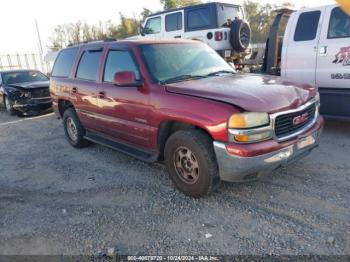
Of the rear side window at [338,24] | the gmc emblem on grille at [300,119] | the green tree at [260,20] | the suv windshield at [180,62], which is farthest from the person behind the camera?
the green tree at [260,20]

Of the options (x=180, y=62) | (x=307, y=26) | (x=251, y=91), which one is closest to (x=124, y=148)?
(x=180, y=62)

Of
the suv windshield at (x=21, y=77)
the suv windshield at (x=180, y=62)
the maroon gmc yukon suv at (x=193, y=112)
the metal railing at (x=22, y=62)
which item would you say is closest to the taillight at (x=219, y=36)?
the maroon gmc yukon suv at (x=193, y=112)

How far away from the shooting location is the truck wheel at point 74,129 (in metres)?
5.78

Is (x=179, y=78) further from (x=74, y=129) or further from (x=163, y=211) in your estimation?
(x=74, y=129)

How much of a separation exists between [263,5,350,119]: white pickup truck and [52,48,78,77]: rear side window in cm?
382

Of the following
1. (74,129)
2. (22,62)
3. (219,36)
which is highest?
→ (219,36)

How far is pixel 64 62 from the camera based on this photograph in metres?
6.13

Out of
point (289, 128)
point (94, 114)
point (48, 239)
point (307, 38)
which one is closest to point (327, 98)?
point (307, 38)

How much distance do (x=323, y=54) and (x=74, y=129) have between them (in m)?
4.72

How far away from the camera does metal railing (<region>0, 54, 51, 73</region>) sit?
104 ft

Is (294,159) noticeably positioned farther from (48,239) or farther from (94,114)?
(94,114)

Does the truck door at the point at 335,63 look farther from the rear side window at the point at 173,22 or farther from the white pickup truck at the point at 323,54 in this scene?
the rear side window at the point at 173,22

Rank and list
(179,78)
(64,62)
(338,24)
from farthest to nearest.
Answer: (64,62) → (338,24) → (179,78)

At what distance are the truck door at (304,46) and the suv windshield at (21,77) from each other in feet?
27.6
